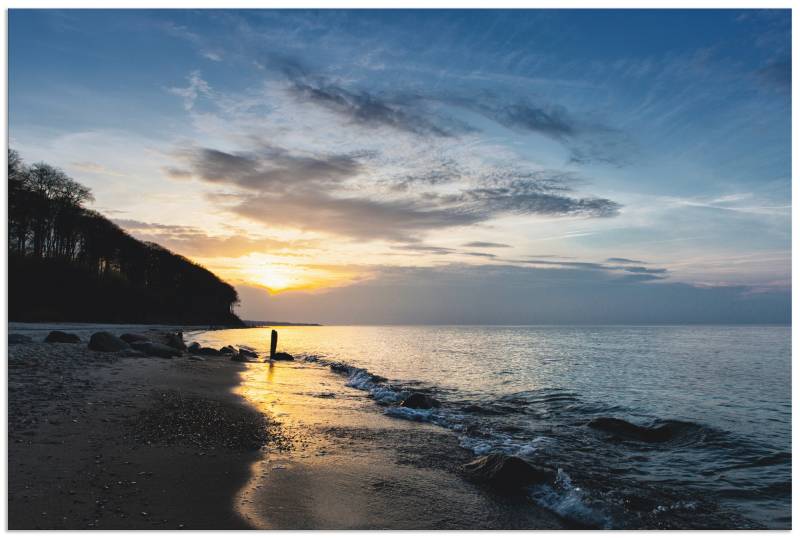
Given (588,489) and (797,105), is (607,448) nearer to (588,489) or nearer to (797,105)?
(588,489)

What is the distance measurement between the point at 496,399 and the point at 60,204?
62607mm

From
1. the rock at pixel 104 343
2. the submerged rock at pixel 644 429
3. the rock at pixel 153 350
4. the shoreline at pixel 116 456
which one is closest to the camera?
the shoreline at pixel 116 456

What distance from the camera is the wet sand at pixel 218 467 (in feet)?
18.8

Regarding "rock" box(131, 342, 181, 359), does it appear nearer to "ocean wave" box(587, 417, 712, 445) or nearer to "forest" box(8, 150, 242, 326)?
"ocean wave" box(587, 417, 712, 445)

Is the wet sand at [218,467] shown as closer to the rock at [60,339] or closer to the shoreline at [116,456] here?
the shoreline at [116,456]

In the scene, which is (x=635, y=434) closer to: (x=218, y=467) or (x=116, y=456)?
(x=218, y=467)

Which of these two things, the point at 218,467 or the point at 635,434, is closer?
the point at 218,467

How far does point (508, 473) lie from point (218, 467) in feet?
16.4

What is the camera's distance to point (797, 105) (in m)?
6.95

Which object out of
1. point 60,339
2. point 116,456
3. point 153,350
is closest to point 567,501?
point 116,456

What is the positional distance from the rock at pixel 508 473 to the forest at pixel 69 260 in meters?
55.3

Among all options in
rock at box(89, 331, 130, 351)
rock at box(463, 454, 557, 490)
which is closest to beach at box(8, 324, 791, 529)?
rock at box(463, 454, 557, 490)

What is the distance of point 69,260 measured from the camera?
63906 millimetres

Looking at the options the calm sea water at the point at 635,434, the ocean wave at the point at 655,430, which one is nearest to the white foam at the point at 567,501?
Answer: the calm sea water at the point at 635,434
